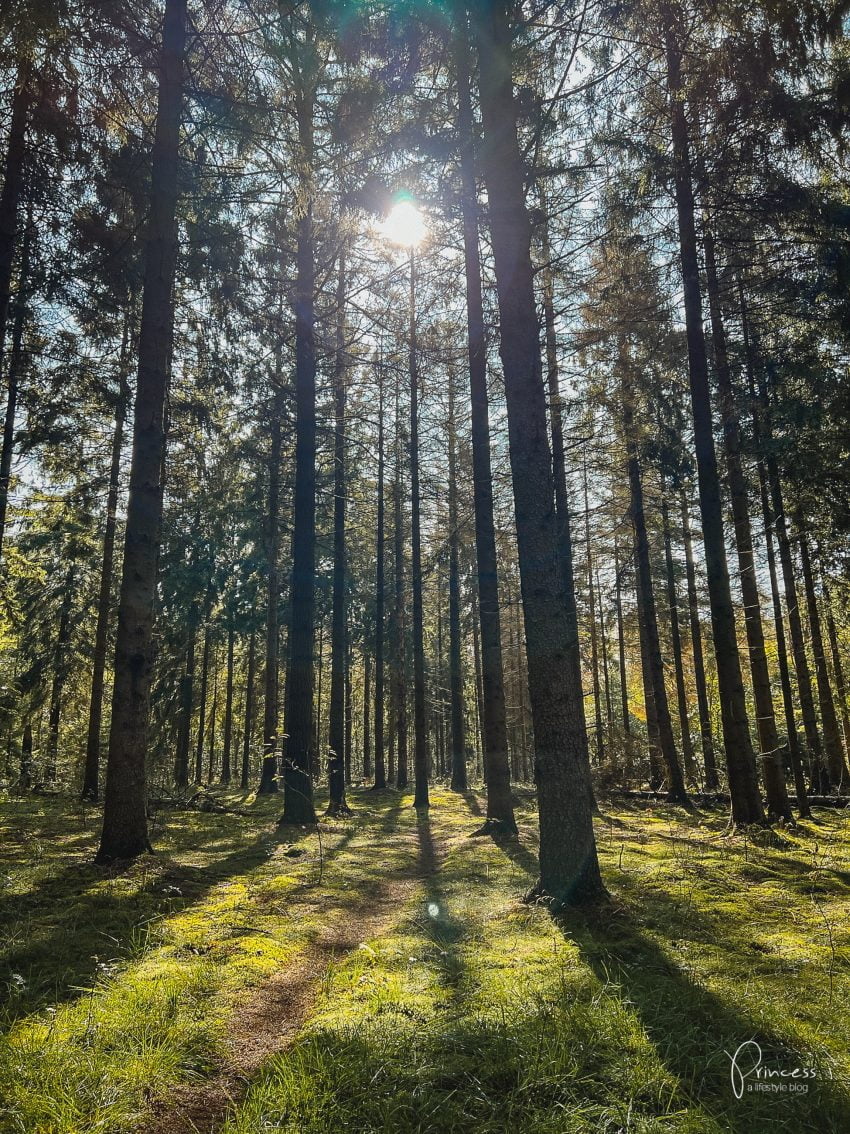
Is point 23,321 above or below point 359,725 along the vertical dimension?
above

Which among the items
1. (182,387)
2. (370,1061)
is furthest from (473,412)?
(370,1061)

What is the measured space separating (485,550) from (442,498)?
180 inches

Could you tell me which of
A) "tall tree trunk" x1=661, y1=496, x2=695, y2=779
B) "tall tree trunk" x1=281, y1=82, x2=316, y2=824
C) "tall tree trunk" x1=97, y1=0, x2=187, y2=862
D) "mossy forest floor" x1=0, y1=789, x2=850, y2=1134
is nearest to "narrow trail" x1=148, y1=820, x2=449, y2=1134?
"mossy forest floor" x1=0, y1=789, x2=850, y2=1134

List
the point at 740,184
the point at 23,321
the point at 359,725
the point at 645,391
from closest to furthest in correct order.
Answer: the point at 740,184 < the point at 23,321 < the point at 645,391 < the point at 359,725

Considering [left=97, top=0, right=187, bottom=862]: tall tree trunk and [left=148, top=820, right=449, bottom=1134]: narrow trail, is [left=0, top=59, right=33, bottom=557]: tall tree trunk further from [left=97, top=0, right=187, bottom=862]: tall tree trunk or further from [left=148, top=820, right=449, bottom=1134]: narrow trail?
[left=148, top=820, right=449, bottom=1134]: narrow trail

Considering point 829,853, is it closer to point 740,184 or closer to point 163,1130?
point 163,1130

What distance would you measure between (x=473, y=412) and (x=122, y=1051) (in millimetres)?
10296

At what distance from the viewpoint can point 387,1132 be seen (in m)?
2.23

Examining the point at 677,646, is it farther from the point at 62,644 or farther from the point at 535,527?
the point at 62,644

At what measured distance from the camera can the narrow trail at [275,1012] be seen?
94.1 inches

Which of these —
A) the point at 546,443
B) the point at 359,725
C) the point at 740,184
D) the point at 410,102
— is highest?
the point at 740,184

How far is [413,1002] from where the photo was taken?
10.9 feet

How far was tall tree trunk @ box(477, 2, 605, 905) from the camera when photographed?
5250mm

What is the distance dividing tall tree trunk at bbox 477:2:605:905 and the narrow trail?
1724 mm
